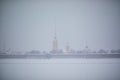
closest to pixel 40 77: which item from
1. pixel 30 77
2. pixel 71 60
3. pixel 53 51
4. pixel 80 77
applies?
pixel 30 77

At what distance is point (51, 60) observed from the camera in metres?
7.26

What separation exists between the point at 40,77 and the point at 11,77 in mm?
703

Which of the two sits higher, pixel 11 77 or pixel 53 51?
pixel 53 51

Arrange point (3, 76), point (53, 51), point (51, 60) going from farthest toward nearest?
point (51, 60), point (53, 51), point (3, 76)

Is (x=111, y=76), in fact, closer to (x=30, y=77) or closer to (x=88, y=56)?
(x=30, y=77)

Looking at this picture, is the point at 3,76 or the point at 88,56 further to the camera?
the point at 88,56

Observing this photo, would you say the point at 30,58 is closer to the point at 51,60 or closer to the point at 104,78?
Answer: the point at 51,60

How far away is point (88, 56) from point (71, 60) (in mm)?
714

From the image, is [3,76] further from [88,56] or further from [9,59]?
[88,56]

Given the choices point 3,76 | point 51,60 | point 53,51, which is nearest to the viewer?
point 3,76

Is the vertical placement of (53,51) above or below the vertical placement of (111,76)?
above

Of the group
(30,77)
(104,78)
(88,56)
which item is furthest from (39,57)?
(104,78)

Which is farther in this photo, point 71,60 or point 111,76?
point 71,60

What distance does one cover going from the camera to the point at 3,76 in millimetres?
4488
